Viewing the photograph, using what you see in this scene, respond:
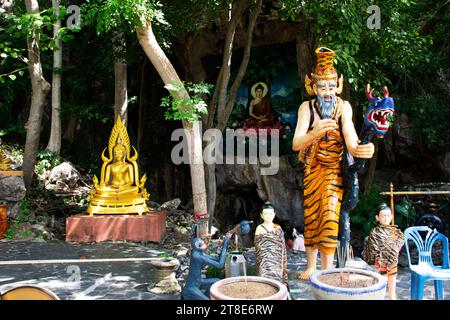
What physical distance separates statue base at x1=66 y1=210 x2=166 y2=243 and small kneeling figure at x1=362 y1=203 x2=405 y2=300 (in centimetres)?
432

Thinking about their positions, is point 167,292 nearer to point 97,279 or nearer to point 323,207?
point 97,279

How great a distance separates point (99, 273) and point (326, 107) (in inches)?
134

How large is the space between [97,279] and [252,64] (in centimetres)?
901

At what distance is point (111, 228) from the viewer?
712cm

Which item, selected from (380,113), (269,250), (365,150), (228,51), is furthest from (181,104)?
(380,113)

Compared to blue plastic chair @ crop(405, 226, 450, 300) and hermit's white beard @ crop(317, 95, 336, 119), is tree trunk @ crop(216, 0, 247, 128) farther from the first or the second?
blue plastic chair @ crop(405, 226, 450, 300)

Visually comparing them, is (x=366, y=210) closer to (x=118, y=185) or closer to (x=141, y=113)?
(x=118, y=185)

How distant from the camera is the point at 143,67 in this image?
12.6 meters

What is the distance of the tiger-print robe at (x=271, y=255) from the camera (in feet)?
12.4

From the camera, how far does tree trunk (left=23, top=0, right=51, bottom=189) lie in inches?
320

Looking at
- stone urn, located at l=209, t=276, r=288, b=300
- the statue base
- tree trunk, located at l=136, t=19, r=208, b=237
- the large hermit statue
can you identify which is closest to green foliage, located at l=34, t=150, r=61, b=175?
the statue base

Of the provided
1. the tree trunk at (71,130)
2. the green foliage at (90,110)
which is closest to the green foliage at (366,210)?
the green foliage at (90,110)

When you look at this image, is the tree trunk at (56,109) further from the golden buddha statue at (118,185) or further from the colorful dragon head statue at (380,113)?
the colorful dragon head statue at (380,113)

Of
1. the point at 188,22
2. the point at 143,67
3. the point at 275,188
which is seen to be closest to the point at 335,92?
the point at 188,22
